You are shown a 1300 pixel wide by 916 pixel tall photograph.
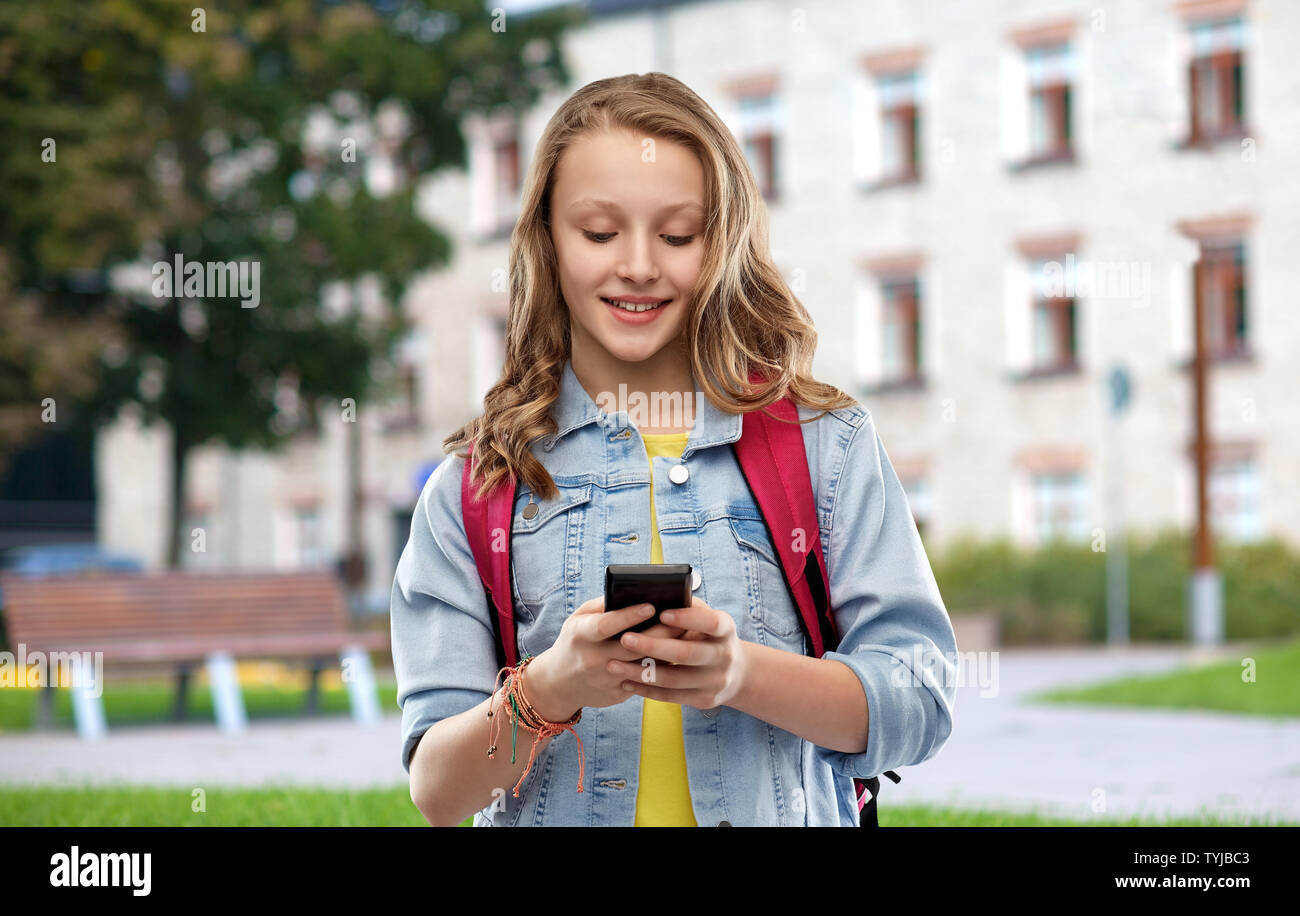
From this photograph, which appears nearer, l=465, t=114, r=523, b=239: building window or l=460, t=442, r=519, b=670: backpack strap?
l=460, t=442, r=519, b=670: backpack strap

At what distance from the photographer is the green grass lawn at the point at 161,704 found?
11977 mm

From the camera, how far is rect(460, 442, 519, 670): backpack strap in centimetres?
201

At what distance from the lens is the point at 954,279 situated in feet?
87.9

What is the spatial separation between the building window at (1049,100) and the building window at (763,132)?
4524mm

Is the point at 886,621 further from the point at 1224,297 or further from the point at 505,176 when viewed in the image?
the point at 505,176

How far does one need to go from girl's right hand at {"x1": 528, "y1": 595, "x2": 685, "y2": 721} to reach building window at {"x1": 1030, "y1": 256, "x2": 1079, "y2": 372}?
24680 mm

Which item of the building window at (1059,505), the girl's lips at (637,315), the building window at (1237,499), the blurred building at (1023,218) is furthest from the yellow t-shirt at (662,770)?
the building window at (1059,505)

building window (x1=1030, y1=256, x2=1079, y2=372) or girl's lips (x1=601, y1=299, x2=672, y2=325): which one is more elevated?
building window (x1=1030, y1=256, x2=1079, y2=372)

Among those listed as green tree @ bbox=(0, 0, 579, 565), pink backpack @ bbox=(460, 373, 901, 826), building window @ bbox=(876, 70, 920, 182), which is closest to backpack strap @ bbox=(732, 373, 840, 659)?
pink backpack @ bbox=(460, 373, 901, 826)

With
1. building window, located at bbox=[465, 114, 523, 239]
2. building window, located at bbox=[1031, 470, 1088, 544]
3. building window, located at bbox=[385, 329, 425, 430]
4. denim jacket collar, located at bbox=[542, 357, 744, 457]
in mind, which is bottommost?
building window, located at bbox=[1031, 470, 1088, 544]

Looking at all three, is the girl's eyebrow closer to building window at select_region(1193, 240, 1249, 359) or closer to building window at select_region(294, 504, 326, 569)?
building window at select_region(1193, 240, 1249, 359)

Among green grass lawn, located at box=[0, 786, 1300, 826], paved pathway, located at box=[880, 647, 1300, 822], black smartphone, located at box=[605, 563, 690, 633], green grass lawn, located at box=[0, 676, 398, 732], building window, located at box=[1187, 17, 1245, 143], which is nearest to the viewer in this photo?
black smartphone, located at box=[605, 563, 690, 633]

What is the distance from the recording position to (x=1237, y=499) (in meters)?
24.0
